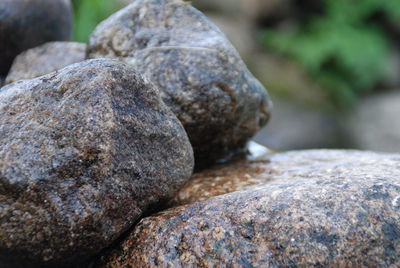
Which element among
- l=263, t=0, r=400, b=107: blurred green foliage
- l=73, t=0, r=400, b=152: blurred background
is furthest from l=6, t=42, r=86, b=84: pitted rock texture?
l=263, t=0, r=400, b=107: blurred green foliage

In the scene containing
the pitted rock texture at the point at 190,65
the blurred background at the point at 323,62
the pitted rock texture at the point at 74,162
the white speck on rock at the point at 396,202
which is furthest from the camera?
the blurred background at the point at 323,62

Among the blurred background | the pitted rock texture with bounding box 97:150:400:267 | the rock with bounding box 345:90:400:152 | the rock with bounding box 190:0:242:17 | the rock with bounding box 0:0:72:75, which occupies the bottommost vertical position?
the rock with bounding box 345:90:400:152

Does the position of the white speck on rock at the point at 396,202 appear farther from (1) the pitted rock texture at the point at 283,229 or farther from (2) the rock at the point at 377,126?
(2) the rock at the point at 377,126

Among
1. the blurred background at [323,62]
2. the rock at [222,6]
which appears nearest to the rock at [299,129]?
the blurred background at [323,62]

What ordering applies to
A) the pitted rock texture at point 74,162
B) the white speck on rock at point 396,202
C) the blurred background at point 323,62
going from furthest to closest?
1. the blurred background at point 323,62
2. the white speck on rock at point 396,202
3. the pitted rock texture at point 74,162

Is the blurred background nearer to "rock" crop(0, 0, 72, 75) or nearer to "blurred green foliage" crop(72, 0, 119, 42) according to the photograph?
"blurred green foliage" crop(72, 0, 119, 42)

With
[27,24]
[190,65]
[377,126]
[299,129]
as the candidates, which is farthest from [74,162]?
[377,126]

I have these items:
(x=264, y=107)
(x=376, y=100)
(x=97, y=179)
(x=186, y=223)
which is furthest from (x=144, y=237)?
(x=376, y=100)
